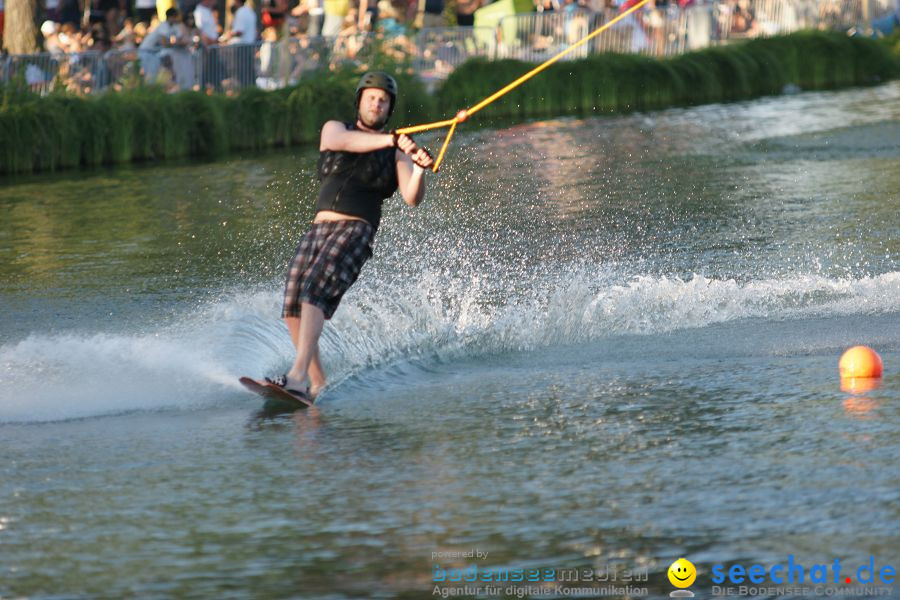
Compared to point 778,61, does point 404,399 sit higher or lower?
lower

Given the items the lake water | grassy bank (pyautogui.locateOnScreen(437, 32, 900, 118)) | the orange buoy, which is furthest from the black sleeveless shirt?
grassy bank (pyautogui.locateOnScreen(437, 32, 900, 118))

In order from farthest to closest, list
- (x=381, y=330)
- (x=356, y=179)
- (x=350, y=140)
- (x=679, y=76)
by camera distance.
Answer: (x=679, y=76)
(x=381, y=330)
(x=356, y=179)
(x=350, y=140)

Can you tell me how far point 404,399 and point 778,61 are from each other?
21712 mm

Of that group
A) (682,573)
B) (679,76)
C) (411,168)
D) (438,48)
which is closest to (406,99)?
(438,48)

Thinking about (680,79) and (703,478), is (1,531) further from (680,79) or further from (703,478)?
(680,79)

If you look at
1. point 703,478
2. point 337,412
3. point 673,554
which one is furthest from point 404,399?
point 673,554

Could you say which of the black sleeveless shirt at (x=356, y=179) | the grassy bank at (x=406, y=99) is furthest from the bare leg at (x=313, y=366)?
the grassy bank at (x=406, y=99)

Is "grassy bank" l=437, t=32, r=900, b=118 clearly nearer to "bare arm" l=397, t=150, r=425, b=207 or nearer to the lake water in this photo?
the lake water

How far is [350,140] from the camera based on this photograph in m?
8.30

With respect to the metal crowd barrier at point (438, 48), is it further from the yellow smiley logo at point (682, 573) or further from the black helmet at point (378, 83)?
the yellow smiley logo at point (682, 573)

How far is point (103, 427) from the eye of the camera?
7.90 meters

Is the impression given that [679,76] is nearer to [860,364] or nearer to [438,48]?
[438,48]

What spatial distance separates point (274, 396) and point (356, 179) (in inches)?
45.1

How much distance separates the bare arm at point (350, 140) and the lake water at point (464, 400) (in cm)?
123
